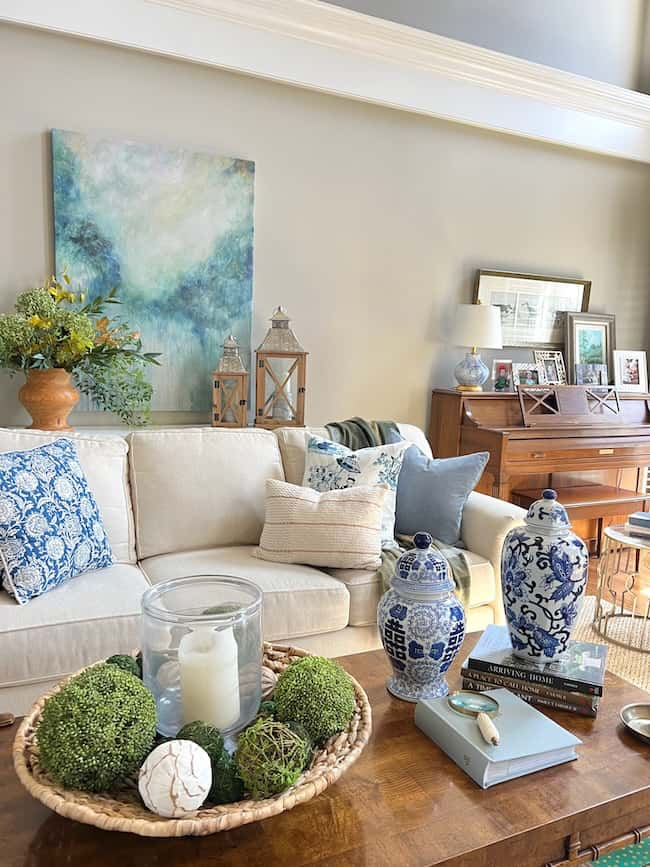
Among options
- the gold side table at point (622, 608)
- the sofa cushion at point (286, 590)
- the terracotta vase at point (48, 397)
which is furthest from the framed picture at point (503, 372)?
the terracotta vase at point (48, 397)

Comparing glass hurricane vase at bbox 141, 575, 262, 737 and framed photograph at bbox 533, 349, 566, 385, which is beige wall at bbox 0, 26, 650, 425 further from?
glass hurricane vase at bbox 141, 575, 262, 737

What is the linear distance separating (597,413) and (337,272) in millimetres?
1788

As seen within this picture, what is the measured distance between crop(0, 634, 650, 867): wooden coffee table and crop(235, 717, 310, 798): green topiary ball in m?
0.10

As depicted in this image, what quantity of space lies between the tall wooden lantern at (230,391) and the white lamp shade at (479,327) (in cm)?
133

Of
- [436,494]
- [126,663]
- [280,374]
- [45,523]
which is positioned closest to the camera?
[126,663]

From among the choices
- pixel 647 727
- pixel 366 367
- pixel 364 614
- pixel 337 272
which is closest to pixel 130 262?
pixel 337 272

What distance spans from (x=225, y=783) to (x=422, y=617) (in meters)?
0.50

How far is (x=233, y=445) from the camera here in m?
2.57

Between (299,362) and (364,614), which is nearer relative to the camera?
(364,614)

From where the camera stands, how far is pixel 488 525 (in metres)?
→ 2.42

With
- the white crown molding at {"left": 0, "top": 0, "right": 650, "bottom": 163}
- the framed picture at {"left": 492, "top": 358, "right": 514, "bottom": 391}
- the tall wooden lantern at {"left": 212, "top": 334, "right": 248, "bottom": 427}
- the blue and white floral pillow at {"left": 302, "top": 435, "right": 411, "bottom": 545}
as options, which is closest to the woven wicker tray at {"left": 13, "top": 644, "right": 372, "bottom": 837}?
the blue and white floral pillow at {"left": 302, "top": 435, "right": 411, "bottom": 545}


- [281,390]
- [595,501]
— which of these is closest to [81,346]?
[281,390]

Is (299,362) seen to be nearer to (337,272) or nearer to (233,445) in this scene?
(337,272)

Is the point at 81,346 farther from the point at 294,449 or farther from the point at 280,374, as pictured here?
the point at 280,374
